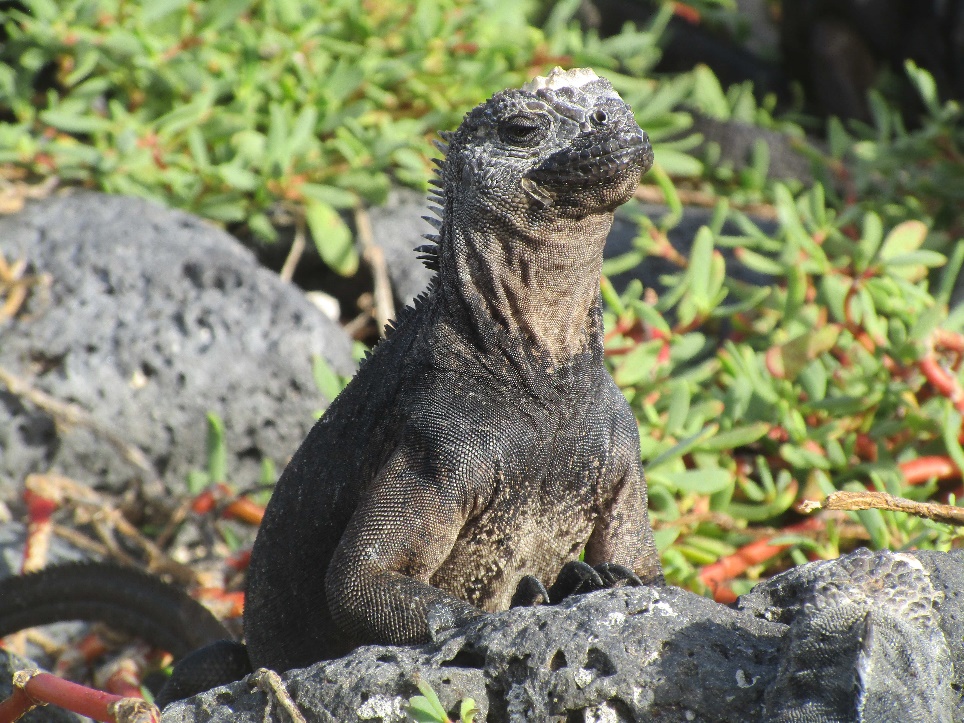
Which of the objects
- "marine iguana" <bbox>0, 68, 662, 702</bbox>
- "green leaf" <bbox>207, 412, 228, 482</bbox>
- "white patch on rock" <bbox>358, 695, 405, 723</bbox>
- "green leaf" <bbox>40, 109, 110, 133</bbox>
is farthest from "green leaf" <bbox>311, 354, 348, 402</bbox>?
"white patch on rock" <bbox>358, 695, 405, 723</bbox>

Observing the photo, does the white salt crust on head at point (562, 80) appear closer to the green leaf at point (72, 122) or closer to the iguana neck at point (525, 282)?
the iguana neck at point (525, 282)

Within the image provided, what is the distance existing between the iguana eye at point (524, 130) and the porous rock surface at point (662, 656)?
1050 millimetres

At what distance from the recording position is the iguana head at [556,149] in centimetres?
237

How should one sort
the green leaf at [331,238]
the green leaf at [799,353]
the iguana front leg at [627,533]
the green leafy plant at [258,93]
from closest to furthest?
the iguana front leg at [627,533]
the green leaf at [799,353]
the green leaf at [331,238]
the green leafy plant at [258,93]

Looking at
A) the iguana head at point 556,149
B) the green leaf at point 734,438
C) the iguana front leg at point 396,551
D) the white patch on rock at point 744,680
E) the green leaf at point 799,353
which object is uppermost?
the iguana head at point 556,149

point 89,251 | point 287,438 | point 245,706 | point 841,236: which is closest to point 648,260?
point 841,236

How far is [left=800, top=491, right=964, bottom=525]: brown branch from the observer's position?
6.26 ft

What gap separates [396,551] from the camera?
2.28m

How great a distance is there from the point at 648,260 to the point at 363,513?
292 centimetres

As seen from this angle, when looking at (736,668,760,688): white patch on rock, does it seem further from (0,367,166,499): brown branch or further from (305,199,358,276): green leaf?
(305,199,358,276): green leaf

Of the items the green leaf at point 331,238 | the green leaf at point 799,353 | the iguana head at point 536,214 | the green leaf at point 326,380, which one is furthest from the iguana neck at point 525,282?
the green leaf at point 331,238

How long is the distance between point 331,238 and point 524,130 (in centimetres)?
241

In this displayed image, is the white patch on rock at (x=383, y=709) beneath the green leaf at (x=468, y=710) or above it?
beneath

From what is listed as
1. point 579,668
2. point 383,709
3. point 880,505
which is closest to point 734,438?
point 880,505
